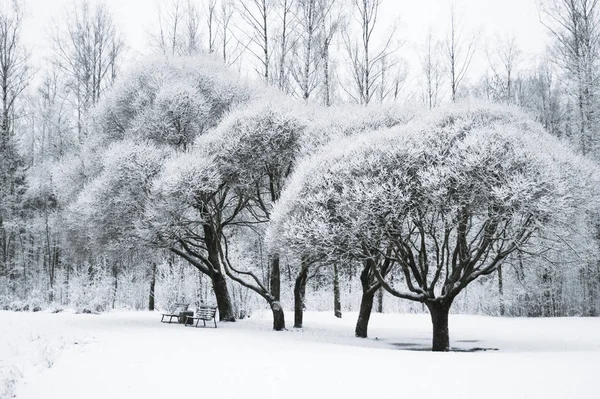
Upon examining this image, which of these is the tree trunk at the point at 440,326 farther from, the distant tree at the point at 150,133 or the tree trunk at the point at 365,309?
the distant tree at the point at 150,133

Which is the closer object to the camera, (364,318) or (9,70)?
(364,318)

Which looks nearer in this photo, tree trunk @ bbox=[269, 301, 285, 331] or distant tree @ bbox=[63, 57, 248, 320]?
tree trunk @ bbox=[269, 301, 285, 331]

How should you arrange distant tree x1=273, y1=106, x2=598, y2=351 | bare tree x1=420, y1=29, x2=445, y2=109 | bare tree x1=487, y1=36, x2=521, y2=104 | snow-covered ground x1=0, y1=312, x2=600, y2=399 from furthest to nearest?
bare tree x1=420, y1=29, x2=445, y2=109 < bare tree x1=487, y1=36, x2=521, y2=104 < distant tree x1=273, y1=106, x2=598, y2=351 < snow-covered ground x1=0, y1=312, x2=600, y2=399

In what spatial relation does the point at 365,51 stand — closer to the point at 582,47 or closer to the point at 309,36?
the point at 309,36

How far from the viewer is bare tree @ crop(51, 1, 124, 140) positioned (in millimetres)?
25781

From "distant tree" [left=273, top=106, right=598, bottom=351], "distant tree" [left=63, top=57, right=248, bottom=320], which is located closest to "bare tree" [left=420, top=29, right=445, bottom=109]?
"distant tree" [left=63, top=57, right=248, bottom=320]

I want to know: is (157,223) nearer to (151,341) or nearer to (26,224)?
(151,341)

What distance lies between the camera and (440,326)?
13.3m

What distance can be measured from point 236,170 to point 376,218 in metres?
5.87

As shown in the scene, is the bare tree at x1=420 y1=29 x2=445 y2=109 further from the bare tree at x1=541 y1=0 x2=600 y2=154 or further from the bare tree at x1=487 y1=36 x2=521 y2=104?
the bare tree at x1=541 y1=0 x2=600 y2=154

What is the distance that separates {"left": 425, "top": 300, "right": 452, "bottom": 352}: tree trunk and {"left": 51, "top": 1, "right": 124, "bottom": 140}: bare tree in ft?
69.6

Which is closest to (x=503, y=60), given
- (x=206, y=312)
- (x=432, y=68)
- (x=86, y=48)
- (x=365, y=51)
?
(x=432, y=68)

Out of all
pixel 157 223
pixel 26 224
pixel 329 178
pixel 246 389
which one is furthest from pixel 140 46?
pixel 246 389

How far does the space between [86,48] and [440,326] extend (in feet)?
77.8
